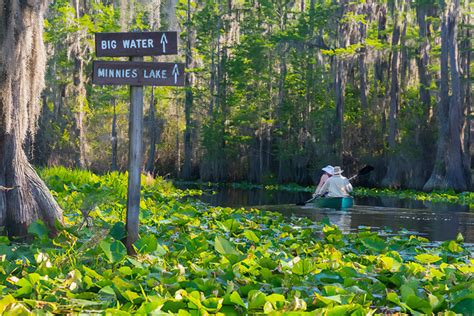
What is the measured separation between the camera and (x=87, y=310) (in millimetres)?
4301

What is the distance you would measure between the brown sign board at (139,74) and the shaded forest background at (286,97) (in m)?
20.3

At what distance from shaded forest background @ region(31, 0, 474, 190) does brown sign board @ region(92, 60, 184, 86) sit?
2034 cm

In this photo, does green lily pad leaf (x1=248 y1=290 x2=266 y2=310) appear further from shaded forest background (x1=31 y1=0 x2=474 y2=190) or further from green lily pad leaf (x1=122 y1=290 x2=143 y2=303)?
shaded forest background (x1=31 y1=0 x2=474 y2=190)

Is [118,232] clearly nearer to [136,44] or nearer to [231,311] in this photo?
[136,44]

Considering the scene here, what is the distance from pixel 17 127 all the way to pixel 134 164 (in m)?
1.67

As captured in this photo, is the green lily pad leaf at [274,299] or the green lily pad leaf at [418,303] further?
the green lily pad leaf at [418,303]

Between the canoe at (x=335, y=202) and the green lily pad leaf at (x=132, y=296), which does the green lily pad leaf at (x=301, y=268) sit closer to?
the green lily pad leaf at (x=132, y=296)

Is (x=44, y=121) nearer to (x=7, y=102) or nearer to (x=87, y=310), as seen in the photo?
(x=7, y=102)

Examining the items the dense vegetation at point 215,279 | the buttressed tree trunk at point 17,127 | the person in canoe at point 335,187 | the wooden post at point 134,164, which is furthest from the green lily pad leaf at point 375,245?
the person in canoe at point 335,187

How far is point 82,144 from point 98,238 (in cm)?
2249

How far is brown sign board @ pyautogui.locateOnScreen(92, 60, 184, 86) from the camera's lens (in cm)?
721

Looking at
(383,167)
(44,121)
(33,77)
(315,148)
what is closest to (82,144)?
(44,121)

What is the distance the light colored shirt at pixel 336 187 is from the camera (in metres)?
17.8

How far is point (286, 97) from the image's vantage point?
36188 mm
